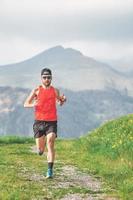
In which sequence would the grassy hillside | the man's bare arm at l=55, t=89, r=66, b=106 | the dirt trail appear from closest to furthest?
1. the dirt trail
2. the grassy hillside
3. the man's bare arm at l=55, t=89, r=66, b=106

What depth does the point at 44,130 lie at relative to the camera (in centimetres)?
1655

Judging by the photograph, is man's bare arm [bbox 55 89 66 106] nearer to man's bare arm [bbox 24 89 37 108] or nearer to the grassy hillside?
man's bare arm [bbox 24 89 37 108]

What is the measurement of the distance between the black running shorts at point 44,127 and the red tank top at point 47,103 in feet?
0.48

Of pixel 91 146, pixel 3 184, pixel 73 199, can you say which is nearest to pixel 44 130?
pixel 3 184

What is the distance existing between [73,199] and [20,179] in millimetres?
2814

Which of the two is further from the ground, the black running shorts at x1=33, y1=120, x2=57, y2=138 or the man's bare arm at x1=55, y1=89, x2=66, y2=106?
the man's bare arm at x1=55, y1=89, x2=66, y2=106

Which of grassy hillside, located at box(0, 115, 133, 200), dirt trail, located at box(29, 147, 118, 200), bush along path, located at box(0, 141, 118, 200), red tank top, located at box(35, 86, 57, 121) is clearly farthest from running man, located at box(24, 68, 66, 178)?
grassy hillside, located at box(0, 115, 133, 200)

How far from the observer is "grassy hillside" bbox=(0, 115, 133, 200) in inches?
541

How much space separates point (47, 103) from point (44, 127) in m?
0.75

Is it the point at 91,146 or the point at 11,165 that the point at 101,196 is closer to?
the point at 11,165

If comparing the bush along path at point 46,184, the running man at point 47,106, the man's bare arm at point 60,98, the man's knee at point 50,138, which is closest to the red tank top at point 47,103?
the running man at point 47,106

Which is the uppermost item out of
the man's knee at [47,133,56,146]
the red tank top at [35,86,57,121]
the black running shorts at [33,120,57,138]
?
the red tank top at [35,86,57,121]

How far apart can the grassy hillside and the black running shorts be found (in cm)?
131

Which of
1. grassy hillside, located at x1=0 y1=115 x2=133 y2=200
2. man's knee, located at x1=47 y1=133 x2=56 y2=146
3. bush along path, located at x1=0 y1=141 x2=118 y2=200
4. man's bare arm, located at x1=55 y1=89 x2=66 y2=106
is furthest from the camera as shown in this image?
man's bare arm, located at x1=55 y1=89 x2=66 y2=106
